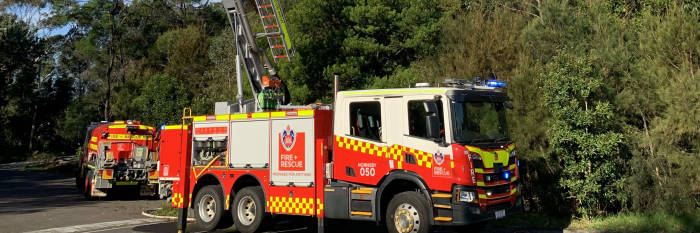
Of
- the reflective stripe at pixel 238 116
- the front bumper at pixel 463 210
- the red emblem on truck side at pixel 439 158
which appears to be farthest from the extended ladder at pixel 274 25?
the front bumper at pixel 463 210

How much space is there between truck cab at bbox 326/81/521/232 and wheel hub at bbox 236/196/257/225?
2239 mm

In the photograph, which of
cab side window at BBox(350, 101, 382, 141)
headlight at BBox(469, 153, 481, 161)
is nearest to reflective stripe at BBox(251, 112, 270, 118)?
cab side window at BBox(350, 101, 382, 141)

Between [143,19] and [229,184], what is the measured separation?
53.5 meters

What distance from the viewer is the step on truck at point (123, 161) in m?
20.3

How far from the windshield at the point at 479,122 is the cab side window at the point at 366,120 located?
141 cm

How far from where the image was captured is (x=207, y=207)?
12.8m

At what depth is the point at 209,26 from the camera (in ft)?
187

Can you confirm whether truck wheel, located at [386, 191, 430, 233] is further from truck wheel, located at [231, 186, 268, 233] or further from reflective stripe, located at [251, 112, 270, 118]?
reflective stripe, located at [251, 112, 270, 118]

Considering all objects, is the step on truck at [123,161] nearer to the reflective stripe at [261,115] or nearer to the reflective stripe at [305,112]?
the reflective stripe at [261,115]

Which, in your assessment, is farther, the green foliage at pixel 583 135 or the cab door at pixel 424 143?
the green foliage at pixel 583 135

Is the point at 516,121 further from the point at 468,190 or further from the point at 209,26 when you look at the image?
the point at 209,26

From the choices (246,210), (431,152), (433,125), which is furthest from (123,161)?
(433,125)

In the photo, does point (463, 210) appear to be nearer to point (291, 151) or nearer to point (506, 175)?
point (506, 175)

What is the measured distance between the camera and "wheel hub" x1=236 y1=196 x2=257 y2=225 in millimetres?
11979
